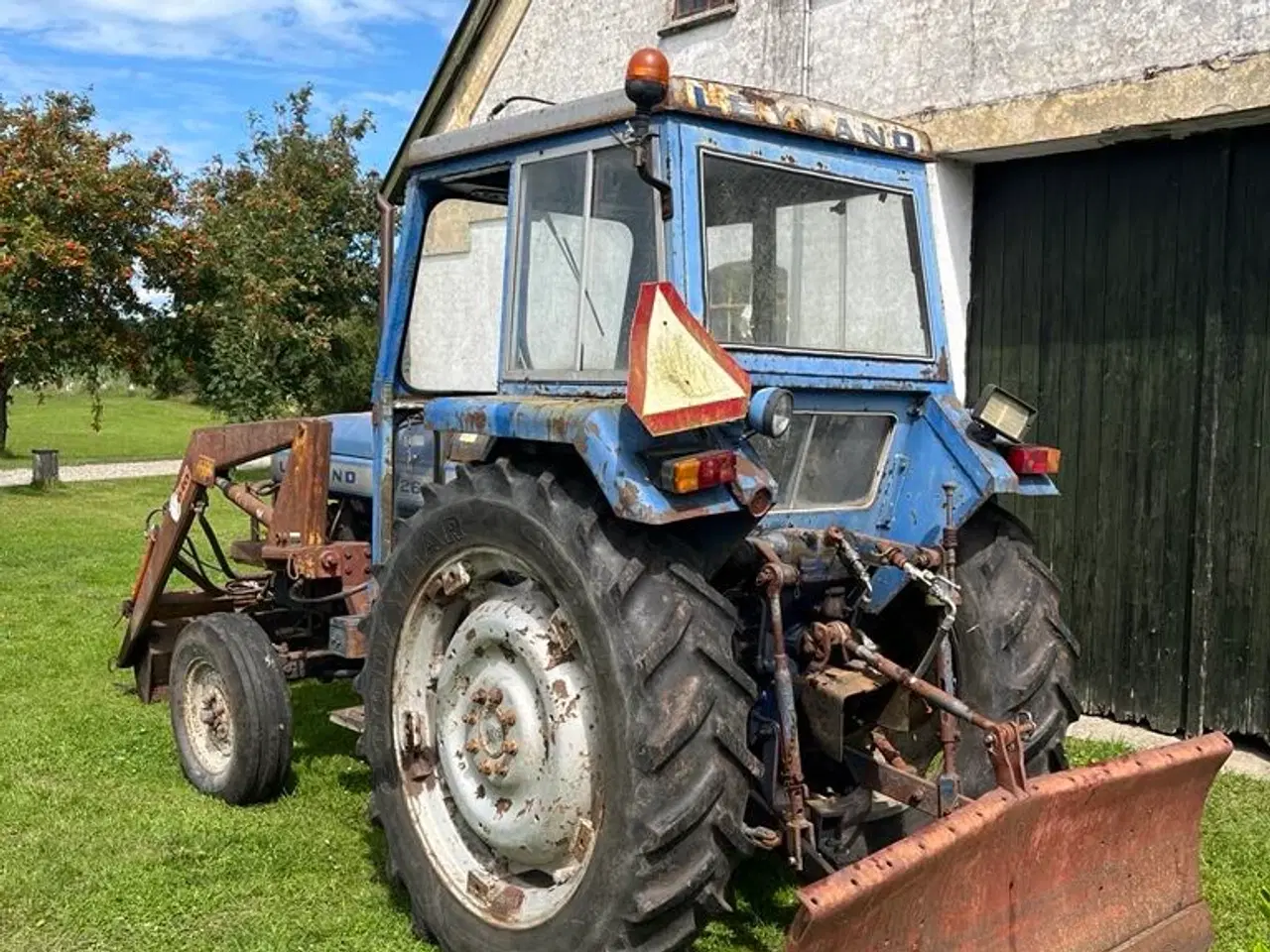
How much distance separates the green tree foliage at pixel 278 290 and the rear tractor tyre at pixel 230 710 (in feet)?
40.5

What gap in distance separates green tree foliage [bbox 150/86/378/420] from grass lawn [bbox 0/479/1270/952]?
35.7ft

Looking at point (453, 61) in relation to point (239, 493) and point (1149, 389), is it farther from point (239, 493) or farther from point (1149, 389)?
point (1149, 389)

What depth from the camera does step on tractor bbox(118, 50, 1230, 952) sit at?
2.98m

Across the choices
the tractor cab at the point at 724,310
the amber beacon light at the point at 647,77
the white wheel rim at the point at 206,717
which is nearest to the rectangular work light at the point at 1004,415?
the tractor cab at the point at 724,310

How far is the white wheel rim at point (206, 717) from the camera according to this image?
4.89 m

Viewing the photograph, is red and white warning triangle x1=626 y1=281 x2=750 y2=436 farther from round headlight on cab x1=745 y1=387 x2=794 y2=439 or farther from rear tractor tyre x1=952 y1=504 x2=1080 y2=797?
rear tractor tyre x1=952 y1=504 x2=1080 y2=797

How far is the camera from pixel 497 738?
3457 mm

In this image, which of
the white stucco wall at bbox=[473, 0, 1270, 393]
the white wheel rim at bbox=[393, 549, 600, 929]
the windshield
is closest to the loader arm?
the white wheel rim at bbox=[393, 549, 600, 929]

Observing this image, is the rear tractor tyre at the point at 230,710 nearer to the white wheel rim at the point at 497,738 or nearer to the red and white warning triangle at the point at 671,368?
the white wheel rim at the point at 497,738

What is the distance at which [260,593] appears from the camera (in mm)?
5699

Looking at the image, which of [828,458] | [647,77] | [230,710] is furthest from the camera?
[230,710]

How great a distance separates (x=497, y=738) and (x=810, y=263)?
1645 mm

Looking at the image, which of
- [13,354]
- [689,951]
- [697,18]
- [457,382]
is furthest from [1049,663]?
[13,354]

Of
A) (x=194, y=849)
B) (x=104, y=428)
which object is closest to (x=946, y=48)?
(x=194, y=849)
